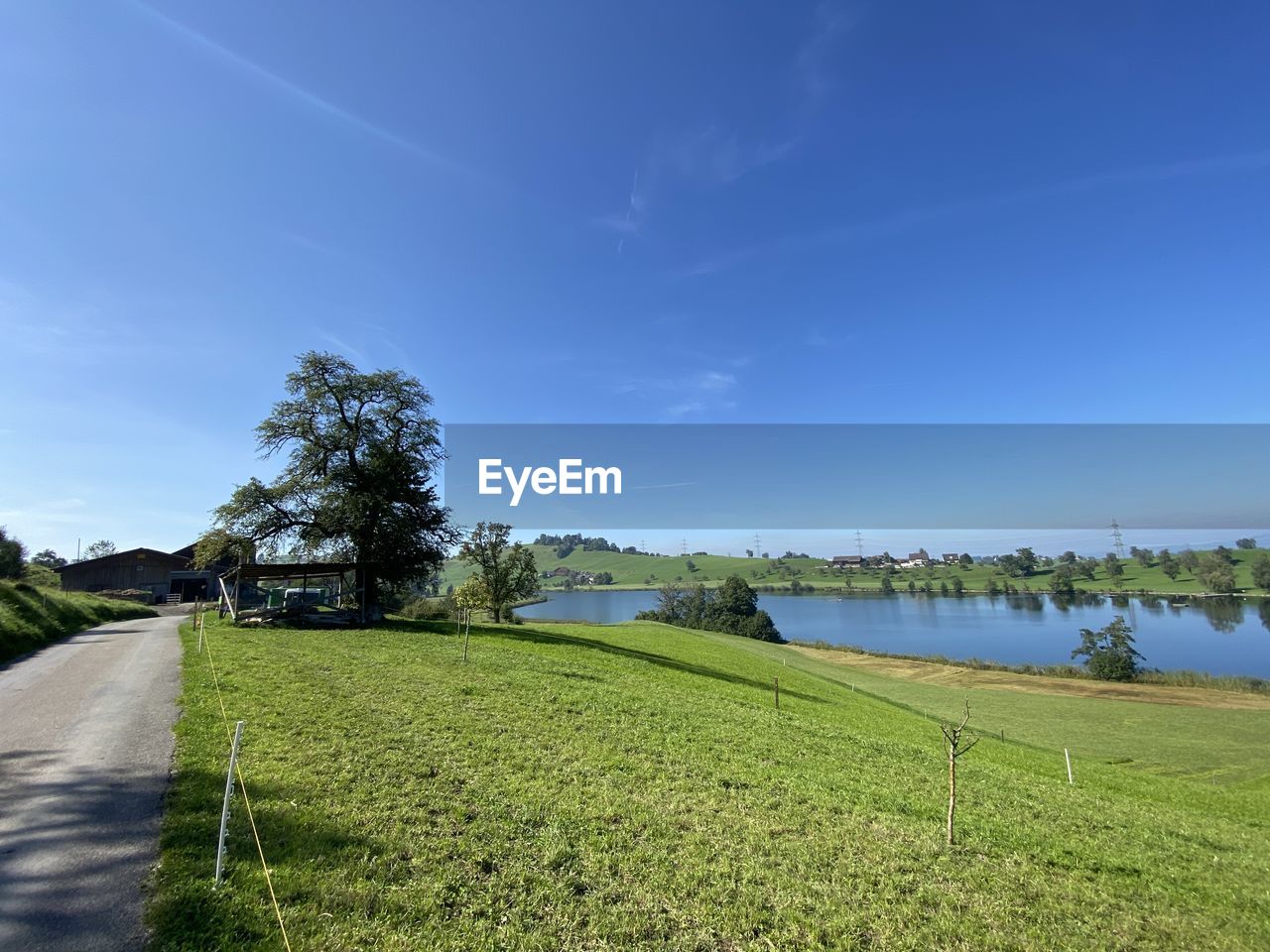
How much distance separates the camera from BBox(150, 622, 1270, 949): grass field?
469cm

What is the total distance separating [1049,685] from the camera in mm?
45250

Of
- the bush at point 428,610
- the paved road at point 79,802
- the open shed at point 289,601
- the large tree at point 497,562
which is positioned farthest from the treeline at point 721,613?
the paved road at point 79,802

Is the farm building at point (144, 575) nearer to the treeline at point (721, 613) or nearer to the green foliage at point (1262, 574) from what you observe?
the treeline at point (721, 613)

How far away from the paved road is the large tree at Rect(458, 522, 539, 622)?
60.8ft

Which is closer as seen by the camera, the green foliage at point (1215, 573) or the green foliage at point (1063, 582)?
the green foliage at point (1215, 573)

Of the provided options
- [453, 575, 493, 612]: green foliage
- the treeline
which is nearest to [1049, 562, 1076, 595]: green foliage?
the treeline

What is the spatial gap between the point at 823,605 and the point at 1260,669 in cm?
8889

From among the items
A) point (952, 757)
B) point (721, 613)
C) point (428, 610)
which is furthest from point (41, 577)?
point (721, 613)

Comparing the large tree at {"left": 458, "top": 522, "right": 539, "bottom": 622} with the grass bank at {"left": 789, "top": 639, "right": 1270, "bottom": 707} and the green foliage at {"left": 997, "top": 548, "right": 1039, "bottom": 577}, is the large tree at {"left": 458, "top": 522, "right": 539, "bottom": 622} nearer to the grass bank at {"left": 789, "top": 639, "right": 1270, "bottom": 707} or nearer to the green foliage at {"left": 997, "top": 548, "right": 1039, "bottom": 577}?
the grass bank at {"left": 789, "top": 639, "right": 1270, "bottom": 707}

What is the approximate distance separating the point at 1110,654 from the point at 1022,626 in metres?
53.3

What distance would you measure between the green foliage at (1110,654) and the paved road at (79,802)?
228 ft

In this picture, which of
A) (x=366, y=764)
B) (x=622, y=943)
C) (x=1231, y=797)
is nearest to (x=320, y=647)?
(x=366, y=764)

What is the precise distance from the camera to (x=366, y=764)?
25.4 feet

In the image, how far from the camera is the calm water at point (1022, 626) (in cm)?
6912
